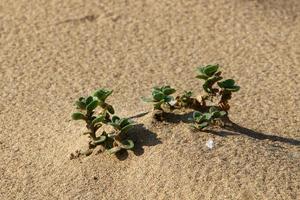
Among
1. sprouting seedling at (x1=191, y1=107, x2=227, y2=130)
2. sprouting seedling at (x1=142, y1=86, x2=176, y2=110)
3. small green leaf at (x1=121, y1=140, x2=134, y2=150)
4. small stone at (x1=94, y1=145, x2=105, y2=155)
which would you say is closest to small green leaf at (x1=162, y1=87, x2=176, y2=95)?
sprouting seedling at (x1=142, y1=86, x2=176, y2=110)

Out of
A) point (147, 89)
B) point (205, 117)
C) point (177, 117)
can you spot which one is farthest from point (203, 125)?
point (147, 89)

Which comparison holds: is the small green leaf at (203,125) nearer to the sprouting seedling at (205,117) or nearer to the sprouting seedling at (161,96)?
the sprouting seedling at (205,117)

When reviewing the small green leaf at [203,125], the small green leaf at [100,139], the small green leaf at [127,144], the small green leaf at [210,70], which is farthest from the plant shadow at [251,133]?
the small green leaf at [100,139]

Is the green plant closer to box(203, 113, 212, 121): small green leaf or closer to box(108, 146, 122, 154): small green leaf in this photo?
box(203, 113, 212, 121): small green leaf

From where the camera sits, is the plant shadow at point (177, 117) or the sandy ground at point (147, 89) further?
the plant shadow at point (177, 117)

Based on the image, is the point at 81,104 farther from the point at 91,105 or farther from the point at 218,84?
the point at 218,84

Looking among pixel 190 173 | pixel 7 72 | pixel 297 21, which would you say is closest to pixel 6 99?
pixel 7 72

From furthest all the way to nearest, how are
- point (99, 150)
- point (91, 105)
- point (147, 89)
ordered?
point (147, 89), point (99, 150), point (91, 105)
